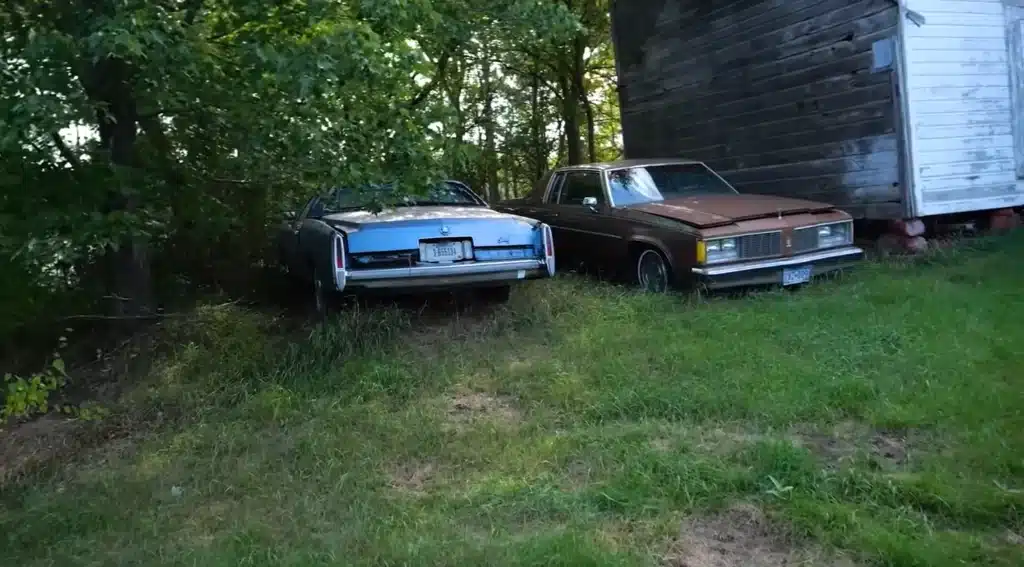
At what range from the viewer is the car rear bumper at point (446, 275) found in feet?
Answer: 22.3

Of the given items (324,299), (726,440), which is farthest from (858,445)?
(324,299)

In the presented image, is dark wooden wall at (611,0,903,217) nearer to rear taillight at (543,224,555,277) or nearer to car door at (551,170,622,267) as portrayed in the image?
car door at (551,170,622,267)

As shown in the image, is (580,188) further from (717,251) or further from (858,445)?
(858,445)

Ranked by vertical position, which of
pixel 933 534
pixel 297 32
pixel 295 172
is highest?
pixel 297 32

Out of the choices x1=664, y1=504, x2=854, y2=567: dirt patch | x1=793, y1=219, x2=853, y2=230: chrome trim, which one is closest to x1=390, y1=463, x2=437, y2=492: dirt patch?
x1=664, y1=504, x2=854, y2=567: dirt patch

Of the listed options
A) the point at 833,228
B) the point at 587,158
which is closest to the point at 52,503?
the point at 833,228

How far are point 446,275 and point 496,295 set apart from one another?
1.30 meters

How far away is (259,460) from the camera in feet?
16.0

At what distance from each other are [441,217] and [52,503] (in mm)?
3598

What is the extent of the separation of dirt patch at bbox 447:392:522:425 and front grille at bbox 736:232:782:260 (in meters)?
3.13

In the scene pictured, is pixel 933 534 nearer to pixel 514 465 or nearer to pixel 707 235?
pixel 514 465

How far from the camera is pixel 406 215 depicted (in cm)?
732

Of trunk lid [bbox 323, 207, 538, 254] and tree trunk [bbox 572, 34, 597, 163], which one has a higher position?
tree trunk [bbox 572, 34, 597, 163]

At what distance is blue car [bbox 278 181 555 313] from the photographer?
6.78m
